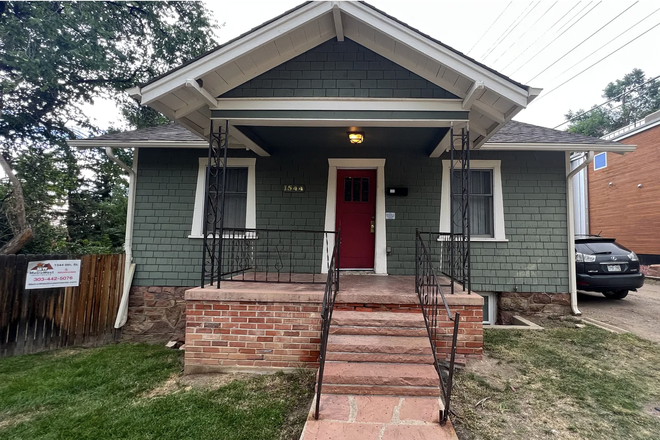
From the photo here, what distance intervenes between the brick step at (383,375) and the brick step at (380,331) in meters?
0.42

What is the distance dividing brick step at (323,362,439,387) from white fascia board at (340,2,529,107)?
10.2 feet

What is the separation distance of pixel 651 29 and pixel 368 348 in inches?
514

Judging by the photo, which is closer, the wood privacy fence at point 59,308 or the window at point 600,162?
the wood privacy fence at point 59,308

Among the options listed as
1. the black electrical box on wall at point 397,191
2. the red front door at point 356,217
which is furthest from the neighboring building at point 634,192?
the red front door at point 356,217

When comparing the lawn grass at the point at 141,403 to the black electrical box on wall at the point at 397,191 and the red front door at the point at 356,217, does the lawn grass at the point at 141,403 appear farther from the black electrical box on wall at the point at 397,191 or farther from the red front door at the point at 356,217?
the black electrical box on wall at the point at 397,191

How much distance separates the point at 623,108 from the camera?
24594 millimetres

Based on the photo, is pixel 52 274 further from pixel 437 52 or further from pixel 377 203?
pixel 437 52

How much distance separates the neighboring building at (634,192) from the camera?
1057 centimetres

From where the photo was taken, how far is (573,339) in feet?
13.9

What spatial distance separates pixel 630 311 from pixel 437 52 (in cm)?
614

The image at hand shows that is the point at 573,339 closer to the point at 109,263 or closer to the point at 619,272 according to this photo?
the point at 619,272

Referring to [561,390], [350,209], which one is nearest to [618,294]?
[561,390]

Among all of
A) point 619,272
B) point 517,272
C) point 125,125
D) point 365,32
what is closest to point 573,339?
point 517,272

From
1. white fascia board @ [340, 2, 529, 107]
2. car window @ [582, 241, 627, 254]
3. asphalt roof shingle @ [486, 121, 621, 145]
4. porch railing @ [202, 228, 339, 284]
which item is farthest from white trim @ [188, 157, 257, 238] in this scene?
car window @ [582, 241, 627, 254]
